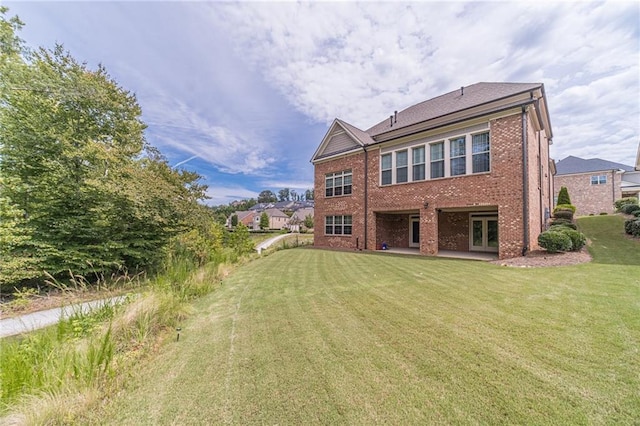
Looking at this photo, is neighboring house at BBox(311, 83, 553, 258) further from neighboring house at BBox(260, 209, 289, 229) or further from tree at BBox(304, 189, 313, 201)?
tree at BBox(304, 189, 313, 201)

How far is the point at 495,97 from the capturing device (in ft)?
36.3

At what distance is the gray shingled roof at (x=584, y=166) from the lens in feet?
90.1

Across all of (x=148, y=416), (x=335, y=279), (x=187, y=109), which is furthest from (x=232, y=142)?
(x=148, y=416)

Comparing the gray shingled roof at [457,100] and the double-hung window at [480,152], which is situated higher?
the gray shingled roof at [457,100]

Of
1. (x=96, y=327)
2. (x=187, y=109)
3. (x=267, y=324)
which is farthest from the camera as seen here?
(x=187, y=109)

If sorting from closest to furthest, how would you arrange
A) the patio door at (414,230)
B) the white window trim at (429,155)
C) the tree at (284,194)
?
the white window trim at (429,155)
the patio door at (414,230)
the tree at (284,194)

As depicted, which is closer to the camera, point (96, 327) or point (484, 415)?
point (484, 415)

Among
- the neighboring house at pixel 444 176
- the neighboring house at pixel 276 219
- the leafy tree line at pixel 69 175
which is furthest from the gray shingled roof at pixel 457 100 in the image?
the neighboring house at pixel 276 219

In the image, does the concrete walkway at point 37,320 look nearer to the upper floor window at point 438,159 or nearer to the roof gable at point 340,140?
the upper floor window at point 438,159

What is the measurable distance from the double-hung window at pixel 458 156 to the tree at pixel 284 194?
108645 mm

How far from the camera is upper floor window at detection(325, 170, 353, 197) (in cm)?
1638

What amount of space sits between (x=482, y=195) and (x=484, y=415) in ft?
34.7

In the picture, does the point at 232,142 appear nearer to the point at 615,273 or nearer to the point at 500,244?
the point at 500,244

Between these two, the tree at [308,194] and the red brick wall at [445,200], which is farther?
the tree at [308,194]
